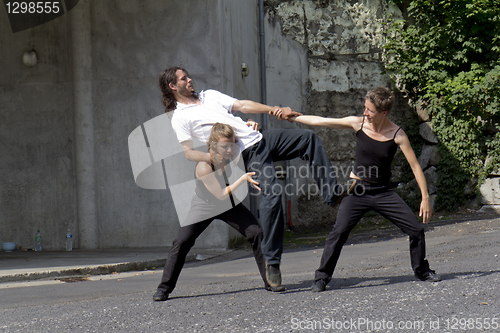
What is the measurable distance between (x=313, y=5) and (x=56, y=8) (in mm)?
8064

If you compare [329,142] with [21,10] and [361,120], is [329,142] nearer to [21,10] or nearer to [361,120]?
[21,10]

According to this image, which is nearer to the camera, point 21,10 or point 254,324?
point 254,324

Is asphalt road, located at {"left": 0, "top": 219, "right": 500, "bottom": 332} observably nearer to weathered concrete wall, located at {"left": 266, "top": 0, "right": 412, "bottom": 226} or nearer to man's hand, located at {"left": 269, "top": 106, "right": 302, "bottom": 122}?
man's hand, located at {"left": 269, "top": 106, "right": 302, "bottom": 122}

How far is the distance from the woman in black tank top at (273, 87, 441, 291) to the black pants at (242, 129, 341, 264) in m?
0.31

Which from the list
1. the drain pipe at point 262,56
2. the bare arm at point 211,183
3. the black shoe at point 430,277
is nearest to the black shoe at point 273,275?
the bare arm at point 211,183

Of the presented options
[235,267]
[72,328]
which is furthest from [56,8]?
[72,328]

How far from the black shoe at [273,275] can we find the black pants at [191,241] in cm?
13

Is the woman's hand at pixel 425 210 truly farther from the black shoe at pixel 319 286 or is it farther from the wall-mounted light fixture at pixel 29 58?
the wall-mounted light fixture at pixel 29 58

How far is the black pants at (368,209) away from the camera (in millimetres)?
4320

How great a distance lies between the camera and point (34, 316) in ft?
13.0

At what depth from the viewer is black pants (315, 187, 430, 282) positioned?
432 centimetres

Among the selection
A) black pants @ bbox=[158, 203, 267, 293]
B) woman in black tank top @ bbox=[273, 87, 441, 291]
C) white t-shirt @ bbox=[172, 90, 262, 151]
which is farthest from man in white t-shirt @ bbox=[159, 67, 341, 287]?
woman in black tank top @ bbox=[273, 87, 441, 291]

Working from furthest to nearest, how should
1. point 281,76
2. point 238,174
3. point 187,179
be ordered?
point 281,76 → point 187,179 → point 238,174

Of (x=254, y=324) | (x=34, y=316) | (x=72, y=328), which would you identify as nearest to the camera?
(x=254, y=324)
